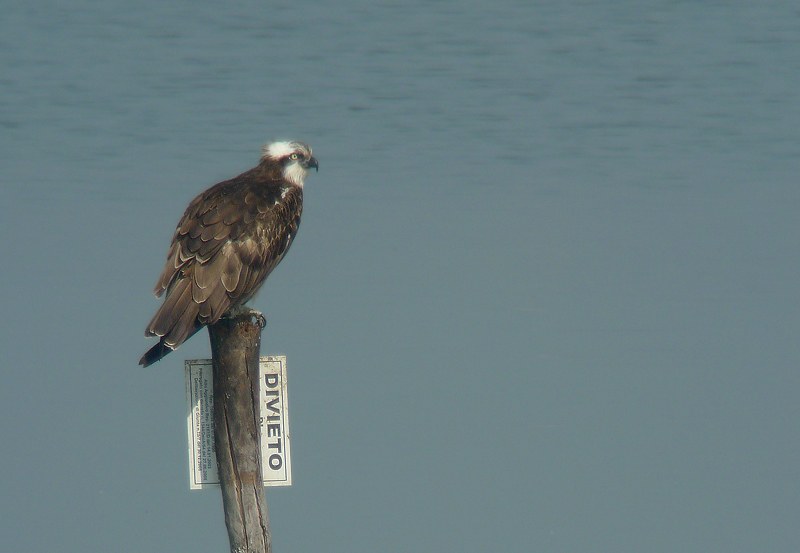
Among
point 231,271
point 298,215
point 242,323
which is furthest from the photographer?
point 298,215

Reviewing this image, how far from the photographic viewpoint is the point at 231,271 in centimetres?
402

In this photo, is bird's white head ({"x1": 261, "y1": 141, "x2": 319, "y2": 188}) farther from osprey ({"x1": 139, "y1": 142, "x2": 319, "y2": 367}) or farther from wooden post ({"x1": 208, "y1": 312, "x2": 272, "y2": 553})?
wooden post ({"x1": 208, "y1": 312, "x2": 272, "y2": 553})

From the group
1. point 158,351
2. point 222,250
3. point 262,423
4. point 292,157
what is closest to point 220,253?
point 222,250

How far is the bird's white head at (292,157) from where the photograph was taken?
5.18m

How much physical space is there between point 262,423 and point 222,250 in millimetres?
976

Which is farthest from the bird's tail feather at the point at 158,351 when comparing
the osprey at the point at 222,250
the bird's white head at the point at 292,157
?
the bird's white head at the point at 292,157

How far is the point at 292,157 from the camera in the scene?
523cm

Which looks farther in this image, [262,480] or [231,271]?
[231,271]

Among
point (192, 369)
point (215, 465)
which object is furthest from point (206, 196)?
point (215, 465)

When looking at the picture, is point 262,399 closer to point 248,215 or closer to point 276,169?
point 248,215

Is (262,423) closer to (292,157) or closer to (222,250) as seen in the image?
(222,250)

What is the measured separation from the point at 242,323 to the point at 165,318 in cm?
38

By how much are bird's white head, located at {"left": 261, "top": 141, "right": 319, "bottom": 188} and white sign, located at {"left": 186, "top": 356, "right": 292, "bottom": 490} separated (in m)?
1.92

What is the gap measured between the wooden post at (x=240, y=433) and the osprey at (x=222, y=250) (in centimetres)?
23
